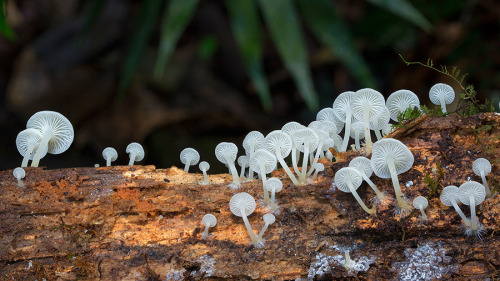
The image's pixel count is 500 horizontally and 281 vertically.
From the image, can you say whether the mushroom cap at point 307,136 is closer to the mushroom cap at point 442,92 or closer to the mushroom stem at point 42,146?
the mushroom cap at point 442,92

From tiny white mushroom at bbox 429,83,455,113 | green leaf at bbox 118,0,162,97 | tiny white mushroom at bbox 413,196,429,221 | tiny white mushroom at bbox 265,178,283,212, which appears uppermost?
green leaf at bbox 118,0,162,97

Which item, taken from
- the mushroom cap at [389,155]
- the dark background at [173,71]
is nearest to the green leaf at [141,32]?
the dark background at [173,71]

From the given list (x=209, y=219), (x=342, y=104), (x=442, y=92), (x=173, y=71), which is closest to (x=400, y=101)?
(x=442, y=92)

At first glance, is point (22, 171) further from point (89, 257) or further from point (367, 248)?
point (367, 248)

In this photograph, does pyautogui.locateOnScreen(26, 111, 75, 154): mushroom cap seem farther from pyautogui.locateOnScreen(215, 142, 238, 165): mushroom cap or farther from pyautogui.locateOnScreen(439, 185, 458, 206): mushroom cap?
pyautogui.locateOnScreen(439, 185, 458, 206): mushroom cap

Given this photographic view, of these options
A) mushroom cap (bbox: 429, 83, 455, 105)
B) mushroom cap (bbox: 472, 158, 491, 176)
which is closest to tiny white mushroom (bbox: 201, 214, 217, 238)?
mushroom cap (bbox: 472, 158, 491, 176)

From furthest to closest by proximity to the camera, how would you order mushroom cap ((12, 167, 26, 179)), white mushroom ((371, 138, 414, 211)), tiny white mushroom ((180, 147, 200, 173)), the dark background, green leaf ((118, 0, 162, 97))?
the dark background < green leaf ((118, 0, 162, 97)) < tiny white mushroom ((180, 147, 200, 173)) < mushroom cap ((12, 167, 26, 179)) < white mushroom ((371, 138, 414, 211))

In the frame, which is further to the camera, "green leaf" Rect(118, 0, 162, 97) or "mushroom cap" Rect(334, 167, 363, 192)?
"green leaf" Rect(118, 0, 162, 97)
